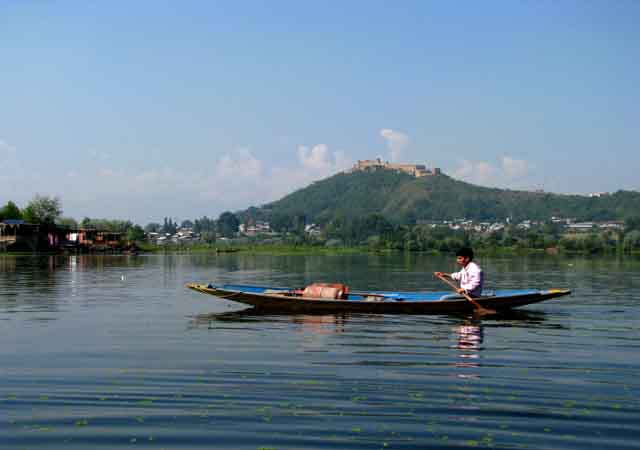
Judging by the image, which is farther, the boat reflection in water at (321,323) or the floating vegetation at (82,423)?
the boat reflection in water at (321,323)

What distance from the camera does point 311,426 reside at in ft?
32.4

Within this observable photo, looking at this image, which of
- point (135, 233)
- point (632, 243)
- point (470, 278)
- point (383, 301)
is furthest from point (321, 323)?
point (135, 233)

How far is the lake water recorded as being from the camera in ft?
→ 31.4

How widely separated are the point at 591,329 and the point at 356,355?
Answer: 30.0 ft

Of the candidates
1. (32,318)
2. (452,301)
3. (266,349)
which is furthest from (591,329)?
(32,318)

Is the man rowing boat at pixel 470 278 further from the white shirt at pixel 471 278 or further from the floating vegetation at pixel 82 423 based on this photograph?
the floating vegetation at pixel 82 423

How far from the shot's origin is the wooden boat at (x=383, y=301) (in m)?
23.8

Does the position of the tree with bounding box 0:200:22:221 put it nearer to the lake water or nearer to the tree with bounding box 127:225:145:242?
the tree with bounding box 127:225:145:242

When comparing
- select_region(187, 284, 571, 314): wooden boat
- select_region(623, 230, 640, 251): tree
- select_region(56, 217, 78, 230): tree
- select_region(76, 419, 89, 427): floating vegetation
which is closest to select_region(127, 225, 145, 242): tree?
select_region(56, 217, 78, 230): tree

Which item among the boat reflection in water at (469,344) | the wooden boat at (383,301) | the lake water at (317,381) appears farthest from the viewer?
the wooden boat at (383,301)

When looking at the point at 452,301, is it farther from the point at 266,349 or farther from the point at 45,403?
the point at 45,403

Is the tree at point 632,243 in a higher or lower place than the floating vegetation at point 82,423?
higher

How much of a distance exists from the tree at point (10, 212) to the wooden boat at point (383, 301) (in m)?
98.1

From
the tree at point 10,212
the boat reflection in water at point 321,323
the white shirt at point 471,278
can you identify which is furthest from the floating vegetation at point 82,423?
the tree at point 10,212
